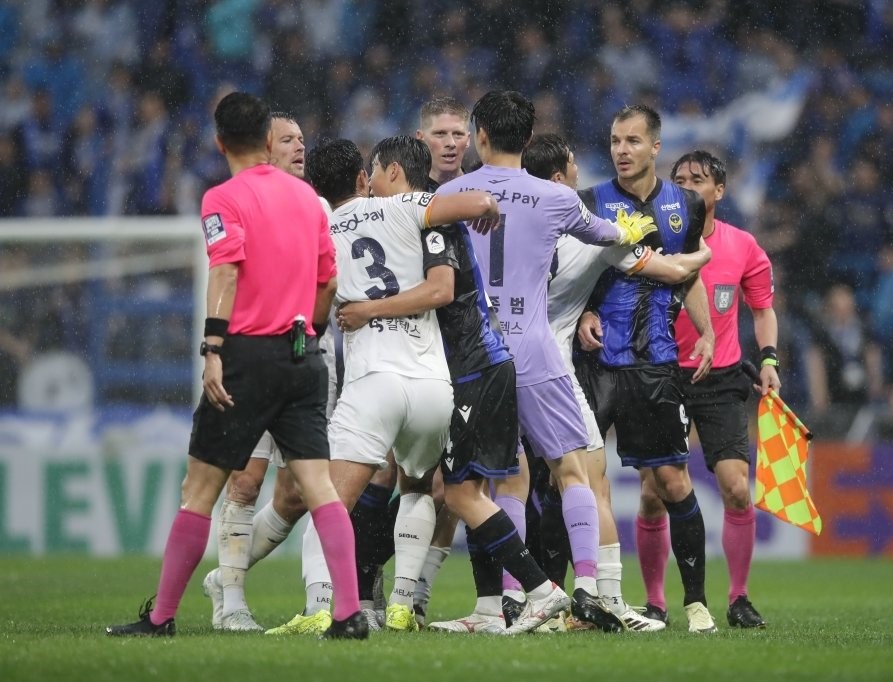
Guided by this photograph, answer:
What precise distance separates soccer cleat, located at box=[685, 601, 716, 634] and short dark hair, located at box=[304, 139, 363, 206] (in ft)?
9.07

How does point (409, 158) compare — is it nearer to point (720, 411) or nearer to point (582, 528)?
point (582, 528)

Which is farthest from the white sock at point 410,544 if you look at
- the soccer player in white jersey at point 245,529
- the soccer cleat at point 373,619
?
the soccer player in white jersey at point 245,529

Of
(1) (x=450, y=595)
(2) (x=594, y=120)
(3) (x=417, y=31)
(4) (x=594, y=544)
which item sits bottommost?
(1) (x=450, y=595)

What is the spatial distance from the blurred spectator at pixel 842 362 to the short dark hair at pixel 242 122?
9.85 meters

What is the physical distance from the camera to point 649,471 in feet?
26.9

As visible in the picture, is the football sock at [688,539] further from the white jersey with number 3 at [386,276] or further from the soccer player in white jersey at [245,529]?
the soccer player in white jersey at [245,529]

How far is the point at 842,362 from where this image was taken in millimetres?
14977

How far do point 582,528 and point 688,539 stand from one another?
1.07 meters

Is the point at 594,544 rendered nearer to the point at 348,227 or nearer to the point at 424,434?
the point at 424,434

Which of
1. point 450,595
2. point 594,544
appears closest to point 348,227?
point 594,544

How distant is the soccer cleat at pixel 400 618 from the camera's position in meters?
7.11

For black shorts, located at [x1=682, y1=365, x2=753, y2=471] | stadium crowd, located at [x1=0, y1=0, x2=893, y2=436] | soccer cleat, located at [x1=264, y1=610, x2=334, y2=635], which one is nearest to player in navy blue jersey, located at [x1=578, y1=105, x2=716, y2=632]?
black shorts, located at [x1=682, y1=365, x2=753, y2=471]

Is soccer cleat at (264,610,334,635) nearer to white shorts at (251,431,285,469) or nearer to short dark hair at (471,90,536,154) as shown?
white shorts at (251,431,285,469)

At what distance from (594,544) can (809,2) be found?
13158 mm
